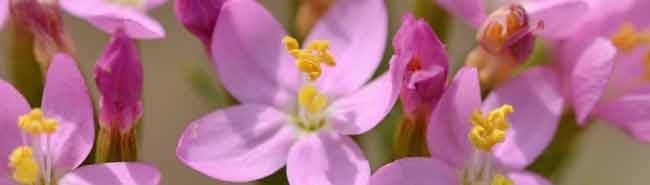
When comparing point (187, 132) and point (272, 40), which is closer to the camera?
point (187, 132)

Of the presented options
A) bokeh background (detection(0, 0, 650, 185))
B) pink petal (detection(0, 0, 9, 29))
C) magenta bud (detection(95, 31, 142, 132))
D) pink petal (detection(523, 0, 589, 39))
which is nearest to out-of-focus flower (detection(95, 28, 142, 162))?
magenta bud (detection(95, 31, 142, 132))

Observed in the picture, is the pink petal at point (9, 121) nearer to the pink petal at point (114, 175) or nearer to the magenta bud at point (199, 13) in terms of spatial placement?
the pink petal at point (114, 175)

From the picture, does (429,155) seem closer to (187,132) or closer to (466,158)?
(466,158)

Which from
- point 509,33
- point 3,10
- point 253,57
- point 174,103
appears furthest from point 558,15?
point 174,103

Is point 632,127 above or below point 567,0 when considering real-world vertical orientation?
below

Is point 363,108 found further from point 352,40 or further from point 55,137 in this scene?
point 55,137

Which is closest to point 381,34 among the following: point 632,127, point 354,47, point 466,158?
point 354,47
